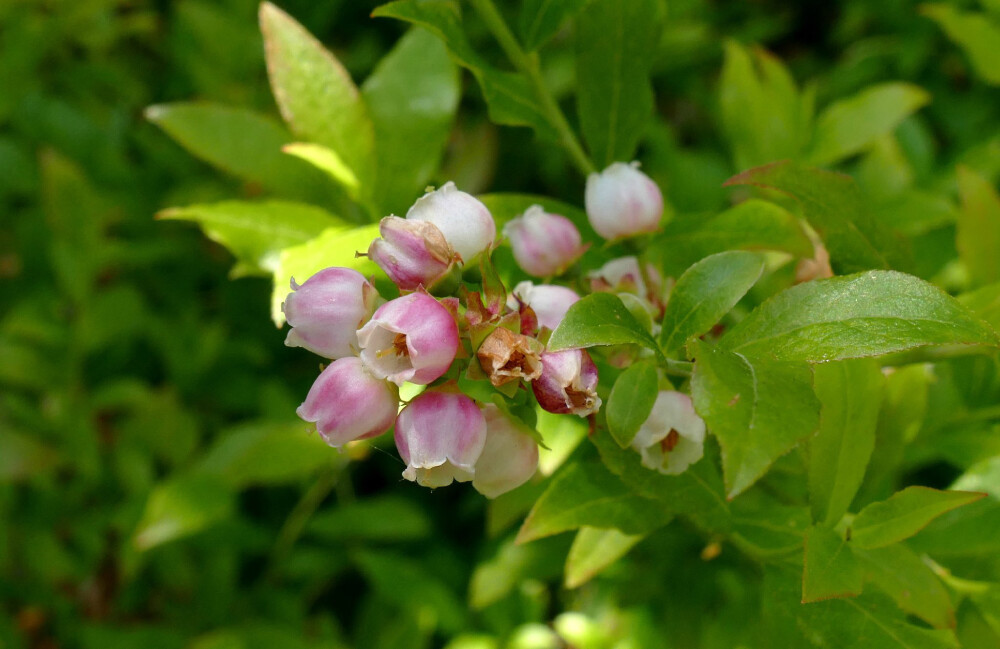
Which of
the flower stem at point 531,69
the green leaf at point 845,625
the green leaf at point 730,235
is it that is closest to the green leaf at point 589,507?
the green leaf at point 845,625

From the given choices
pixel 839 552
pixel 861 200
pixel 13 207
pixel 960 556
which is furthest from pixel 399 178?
pixel 13 207

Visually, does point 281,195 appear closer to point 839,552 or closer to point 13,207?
point 839,552

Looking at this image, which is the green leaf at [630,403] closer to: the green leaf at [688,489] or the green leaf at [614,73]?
the green leaf at [688,489]

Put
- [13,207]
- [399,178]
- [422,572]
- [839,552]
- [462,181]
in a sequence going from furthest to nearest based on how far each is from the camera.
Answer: [13,207]
[462,181]
[422,572]
[399,178]
[839,552]

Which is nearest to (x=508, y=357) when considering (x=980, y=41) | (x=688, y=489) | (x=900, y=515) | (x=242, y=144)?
(x=688, y=489)

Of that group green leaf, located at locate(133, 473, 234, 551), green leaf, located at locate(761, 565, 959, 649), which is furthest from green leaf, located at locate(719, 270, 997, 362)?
green leaf, located at locate(133, 473, 234, 551)

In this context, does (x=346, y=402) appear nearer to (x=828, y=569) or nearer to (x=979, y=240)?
(x=828, y=569)
